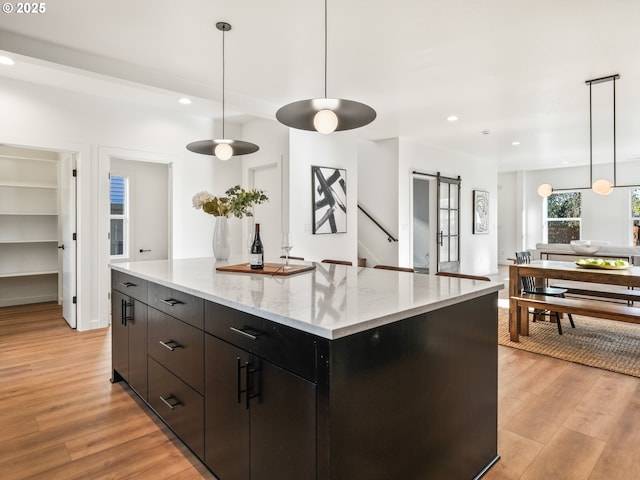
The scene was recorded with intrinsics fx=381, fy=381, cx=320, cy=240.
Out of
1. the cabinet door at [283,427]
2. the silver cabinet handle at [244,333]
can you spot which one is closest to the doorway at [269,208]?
the silver cabinet handle at [244,333]

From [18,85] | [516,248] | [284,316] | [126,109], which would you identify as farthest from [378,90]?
[516,248]

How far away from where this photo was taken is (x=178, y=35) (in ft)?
9.30

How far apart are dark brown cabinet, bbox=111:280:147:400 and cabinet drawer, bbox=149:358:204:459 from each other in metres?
0.17

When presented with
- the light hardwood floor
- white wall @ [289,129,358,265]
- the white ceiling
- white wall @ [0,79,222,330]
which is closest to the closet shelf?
white wall @ [0,79,222,330]

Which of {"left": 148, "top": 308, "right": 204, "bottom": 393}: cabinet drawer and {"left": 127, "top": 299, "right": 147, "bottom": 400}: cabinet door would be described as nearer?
{"left": 148, "top": 308, "right": 204, "bottom": 393}: cabinet drawer

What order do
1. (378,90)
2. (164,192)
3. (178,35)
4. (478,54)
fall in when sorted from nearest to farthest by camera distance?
(178,35), (478,54), (378,90), (164,192)

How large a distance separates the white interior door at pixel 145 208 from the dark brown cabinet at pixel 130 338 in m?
3.13

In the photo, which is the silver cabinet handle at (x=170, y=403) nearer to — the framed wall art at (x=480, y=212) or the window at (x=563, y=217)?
the framed wall art at (x=480, y=212)

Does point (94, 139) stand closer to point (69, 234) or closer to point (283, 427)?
point (69, 234)

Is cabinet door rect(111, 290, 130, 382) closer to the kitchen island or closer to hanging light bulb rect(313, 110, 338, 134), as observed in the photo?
the kitchen island

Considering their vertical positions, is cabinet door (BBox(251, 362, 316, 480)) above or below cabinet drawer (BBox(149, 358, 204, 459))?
above

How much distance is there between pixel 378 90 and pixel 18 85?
3.70 m

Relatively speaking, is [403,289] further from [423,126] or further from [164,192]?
[164,192]

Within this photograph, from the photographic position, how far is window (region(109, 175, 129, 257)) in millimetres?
5500
